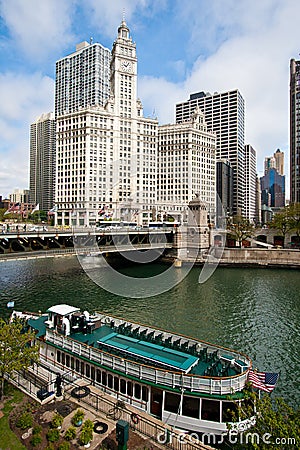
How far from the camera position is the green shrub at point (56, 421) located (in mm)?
13701

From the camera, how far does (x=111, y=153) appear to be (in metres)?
142

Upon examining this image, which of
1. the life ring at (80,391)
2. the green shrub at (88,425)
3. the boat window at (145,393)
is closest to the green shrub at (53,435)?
the green shrub at (88,425)

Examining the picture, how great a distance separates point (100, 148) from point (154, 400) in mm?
129688

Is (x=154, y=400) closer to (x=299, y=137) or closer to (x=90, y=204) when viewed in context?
(x=90, y=204)

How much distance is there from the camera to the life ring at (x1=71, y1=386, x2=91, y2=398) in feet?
53.8

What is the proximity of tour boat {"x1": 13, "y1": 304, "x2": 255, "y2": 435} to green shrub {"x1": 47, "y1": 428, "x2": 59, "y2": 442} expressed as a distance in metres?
5.41

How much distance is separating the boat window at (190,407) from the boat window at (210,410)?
35 centimetres

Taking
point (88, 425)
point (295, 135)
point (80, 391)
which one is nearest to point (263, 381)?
point (88, 425)

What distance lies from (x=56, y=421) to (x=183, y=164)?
506 feet

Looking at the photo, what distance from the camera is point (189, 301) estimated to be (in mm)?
47875

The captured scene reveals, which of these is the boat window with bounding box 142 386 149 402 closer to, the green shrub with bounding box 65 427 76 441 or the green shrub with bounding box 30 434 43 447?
Answer: the green shrub with bounding box 65 427 76 441

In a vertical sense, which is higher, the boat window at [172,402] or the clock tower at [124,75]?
the clock tower at [124,75]

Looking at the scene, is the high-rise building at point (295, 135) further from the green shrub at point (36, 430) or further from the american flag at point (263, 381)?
the green shrub at point (36, 430)

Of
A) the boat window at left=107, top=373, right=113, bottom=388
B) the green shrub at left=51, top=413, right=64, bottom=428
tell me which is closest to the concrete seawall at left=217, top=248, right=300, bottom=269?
the boat window at left=107, top=373, right=113, bottom=388
